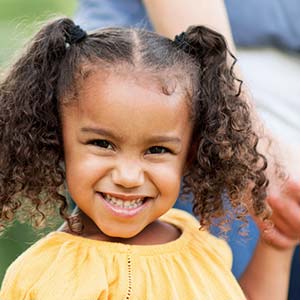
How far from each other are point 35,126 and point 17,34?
0.32 metres

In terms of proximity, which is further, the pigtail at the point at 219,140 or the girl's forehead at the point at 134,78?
the pigtail at the point at 219,140

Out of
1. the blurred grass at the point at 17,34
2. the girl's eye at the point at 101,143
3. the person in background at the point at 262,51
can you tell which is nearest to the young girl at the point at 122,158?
the girl's eye at the point at 101,143

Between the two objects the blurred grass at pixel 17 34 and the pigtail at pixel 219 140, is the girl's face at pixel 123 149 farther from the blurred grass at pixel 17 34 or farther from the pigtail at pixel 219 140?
the blurred grass at pixel 17 34

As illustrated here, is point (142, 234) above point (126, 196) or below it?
below

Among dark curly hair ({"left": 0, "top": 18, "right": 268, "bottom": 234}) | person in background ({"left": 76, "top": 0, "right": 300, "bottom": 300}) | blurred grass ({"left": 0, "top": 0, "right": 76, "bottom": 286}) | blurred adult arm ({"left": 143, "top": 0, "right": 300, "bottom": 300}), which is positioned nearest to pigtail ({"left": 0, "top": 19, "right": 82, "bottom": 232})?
dark curly hair ({"left": 0, "top": 18, "right": 268, "bottom": 234})

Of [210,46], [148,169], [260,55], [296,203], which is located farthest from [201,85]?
[260,55]

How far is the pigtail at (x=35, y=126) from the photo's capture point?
6.33 feet

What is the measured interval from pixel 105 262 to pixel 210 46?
514mm

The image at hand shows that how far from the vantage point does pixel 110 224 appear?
1863mm

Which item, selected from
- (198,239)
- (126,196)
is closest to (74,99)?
(126,196)

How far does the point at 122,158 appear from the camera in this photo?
182cm

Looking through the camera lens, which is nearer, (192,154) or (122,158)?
(122,158)

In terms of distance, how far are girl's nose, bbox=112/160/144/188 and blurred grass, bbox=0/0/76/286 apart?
42cm

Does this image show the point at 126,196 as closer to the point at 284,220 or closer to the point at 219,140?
the point at 219,140
